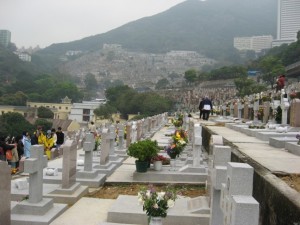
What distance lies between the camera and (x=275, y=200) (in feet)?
Result: 15.3

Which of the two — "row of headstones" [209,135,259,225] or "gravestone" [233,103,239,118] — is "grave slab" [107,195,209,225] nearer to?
"row of headstones" [209,135,259,225]

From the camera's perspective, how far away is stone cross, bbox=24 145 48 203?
22.0 ft

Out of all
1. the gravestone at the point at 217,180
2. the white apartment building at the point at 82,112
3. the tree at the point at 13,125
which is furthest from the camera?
the white apartment building at the point at 82,112

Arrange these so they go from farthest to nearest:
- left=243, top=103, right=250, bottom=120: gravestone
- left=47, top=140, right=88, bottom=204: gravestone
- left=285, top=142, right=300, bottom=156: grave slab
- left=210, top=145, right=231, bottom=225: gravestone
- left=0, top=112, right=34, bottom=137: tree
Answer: left=0, top=112, right=34, bottom=137: tree → left=243, top=103, right=250, bottom=120: gravestone → left=285, top=142, right=300, bottom=156: grave slab → left=47, top=140, right=88, bottom=204: gravestone → left=210, top=145, right=231, bottom=225: gravestone

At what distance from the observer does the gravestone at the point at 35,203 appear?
6.52m

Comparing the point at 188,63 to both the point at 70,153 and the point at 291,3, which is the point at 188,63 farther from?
the point at 70,153

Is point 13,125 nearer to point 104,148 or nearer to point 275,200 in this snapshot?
point 104,148

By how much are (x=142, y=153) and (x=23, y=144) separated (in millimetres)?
4737

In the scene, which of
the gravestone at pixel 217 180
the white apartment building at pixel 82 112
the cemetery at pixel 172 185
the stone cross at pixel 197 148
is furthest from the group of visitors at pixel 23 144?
the white apartment building at pixel 82 112

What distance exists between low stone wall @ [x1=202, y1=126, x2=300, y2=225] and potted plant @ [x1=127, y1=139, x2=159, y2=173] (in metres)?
4.08

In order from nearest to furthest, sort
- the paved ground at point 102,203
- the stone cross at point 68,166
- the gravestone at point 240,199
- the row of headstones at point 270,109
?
the gravestone at point 240,199 < the paved ground at point 102,203 < the stone cross at point 68,166 < the row of headstones at point 270,109

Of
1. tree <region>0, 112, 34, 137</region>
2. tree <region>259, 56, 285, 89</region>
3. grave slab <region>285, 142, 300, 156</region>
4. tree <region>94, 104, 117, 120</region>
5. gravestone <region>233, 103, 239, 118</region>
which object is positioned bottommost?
tree <region>0, 112, 34, 137</region>

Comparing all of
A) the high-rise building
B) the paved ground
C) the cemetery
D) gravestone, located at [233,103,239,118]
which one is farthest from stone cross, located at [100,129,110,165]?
the high-rise building

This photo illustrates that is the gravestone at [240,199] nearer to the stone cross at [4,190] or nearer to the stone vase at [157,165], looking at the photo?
the stone cross at [4,190]
